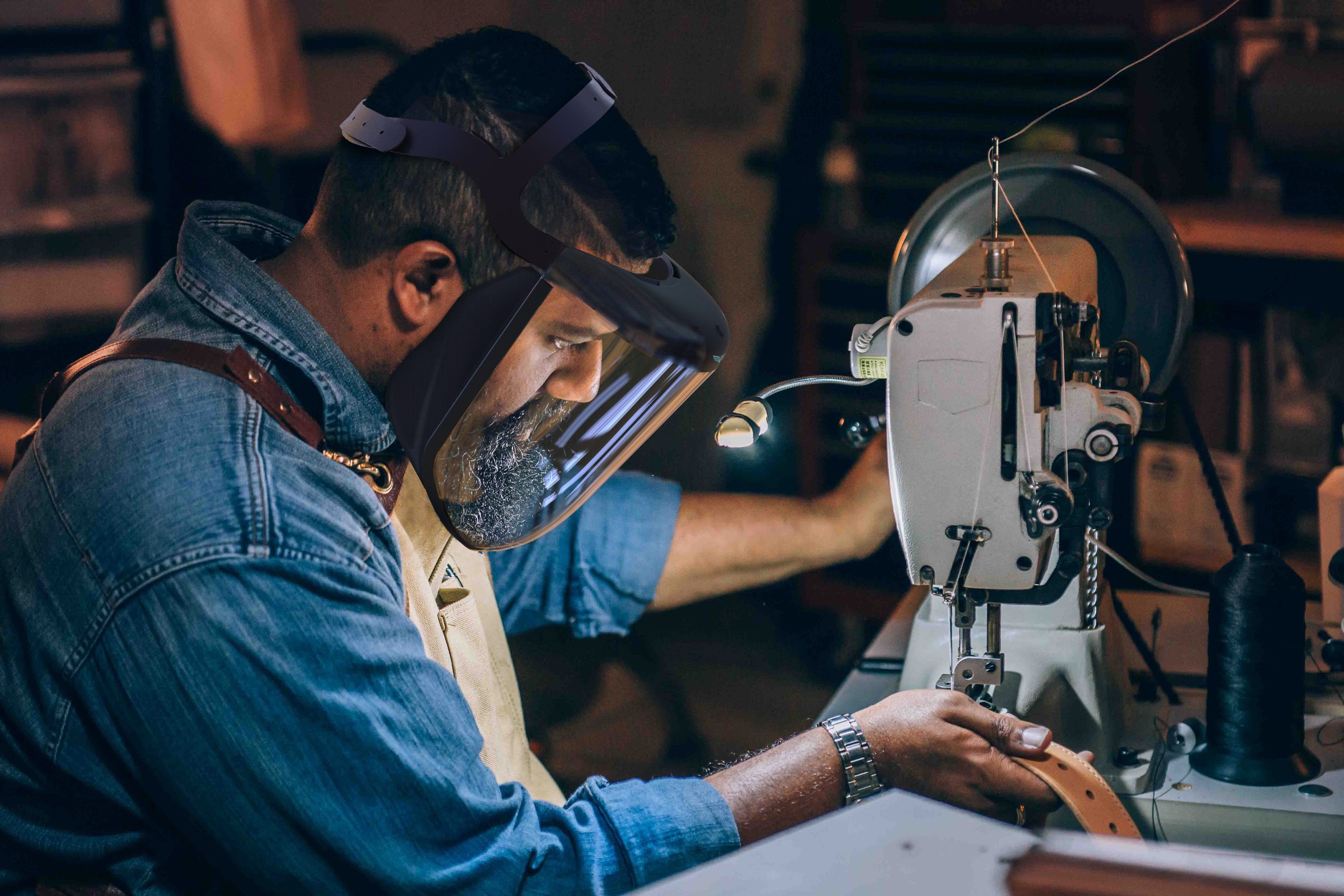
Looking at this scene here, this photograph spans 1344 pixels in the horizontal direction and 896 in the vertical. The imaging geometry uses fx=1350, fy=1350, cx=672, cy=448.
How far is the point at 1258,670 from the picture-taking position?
1.32 metres

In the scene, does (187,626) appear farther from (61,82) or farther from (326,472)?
(61,82)

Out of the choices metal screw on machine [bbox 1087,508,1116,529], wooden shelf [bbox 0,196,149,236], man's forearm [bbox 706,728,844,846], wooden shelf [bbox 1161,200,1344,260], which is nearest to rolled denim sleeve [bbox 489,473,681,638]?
man's forearm [bbox 706,728,844,846]

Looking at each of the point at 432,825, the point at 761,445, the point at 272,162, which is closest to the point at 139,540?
the point at 432,825

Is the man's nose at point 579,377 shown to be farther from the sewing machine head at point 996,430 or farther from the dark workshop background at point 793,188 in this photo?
→ the dark workshop background at point 793,188

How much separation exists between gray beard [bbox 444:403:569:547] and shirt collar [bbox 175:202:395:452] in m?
0.11

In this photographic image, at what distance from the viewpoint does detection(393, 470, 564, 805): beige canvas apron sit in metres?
1.45

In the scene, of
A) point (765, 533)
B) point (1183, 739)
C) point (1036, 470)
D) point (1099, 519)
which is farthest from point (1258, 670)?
point (765, 533)

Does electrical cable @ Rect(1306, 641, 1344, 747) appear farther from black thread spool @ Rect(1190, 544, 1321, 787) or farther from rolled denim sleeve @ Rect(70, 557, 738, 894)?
rolled denim sleeve @ Rect(70, 557, 738, 894)

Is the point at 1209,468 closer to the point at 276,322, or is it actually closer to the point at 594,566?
the point at 594,566

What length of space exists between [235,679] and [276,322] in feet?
1.18

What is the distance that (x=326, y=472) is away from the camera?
1.20 meters

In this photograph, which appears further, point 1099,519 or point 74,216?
point 74,216

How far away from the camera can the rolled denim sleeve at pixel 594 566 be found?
1.74m

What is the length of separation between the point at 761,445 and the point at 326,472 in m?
1.99
